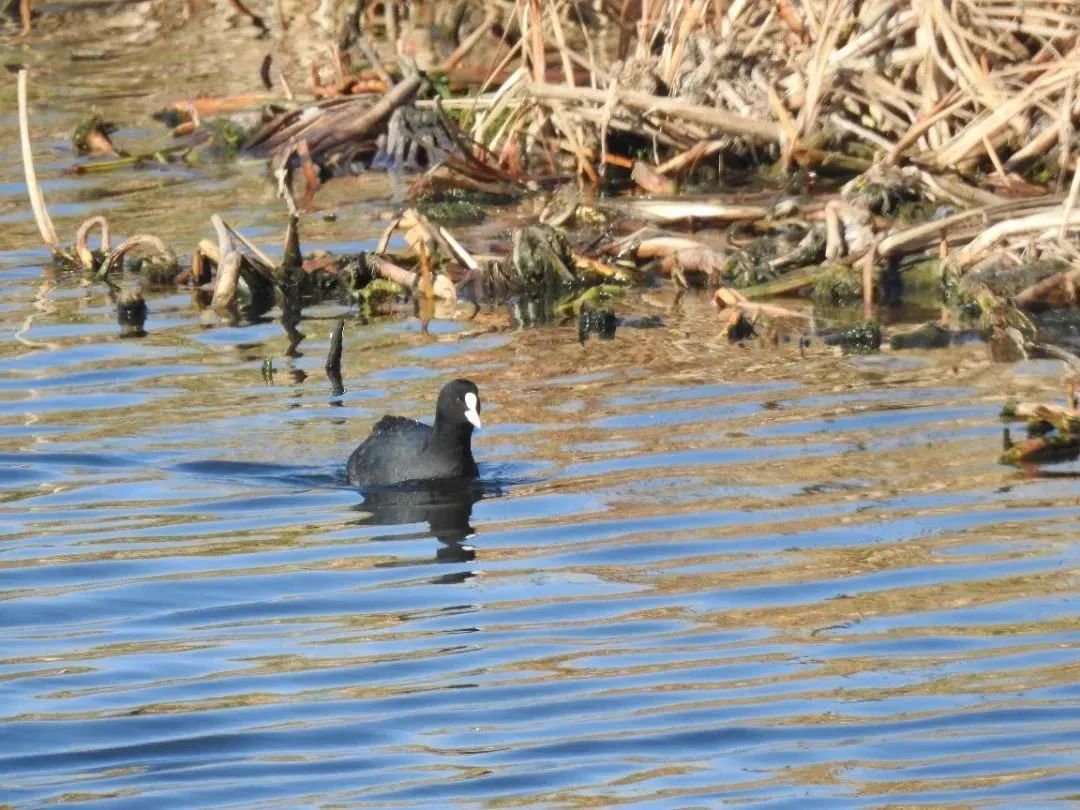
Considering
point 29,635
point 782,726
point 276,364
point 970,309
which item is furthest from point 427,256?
point 782,726

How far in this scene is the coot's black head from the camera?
27.4 ft

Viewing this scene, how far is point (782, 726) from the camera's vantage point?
520 centimetres

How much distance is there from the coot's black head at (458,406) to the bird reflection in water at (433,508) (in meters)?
0.25

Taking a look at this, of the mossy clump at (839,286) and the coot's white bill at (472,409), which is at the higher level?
the mossy clump at (839,286)

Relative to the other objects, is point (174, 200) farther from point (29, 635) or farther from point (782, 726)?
point (782, 726)

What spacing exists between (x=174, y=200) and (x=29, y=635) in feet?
28.3

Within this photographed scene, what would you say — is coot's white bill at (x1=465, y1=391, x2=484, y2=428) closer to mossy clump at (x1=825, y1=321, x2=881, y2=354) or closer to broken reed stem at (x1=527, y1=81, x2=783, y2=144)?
mossy clump at (x1=825, y1=321, x2=881, y2=354)

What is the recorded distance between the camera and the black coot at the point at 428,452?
27.6 ft

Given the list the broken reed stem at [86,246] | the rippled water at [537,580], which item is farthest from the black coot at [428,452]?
the broken reed stem at [86,246]

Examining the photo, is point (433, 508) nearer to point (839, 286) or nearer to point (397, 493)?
point (397, 493)

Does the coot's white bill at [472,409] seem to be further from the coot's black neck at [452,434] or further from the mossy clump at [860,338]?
the mossy clump at [860,338]

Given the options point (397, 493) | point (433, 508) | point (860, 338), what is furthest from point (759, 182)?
point (433, 508)

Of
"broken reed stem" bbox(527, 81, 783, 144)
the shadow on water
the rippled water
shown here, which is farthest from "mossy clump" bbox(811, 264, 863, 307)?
the shadow on water

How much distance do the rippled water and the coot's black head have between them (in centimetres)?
30
